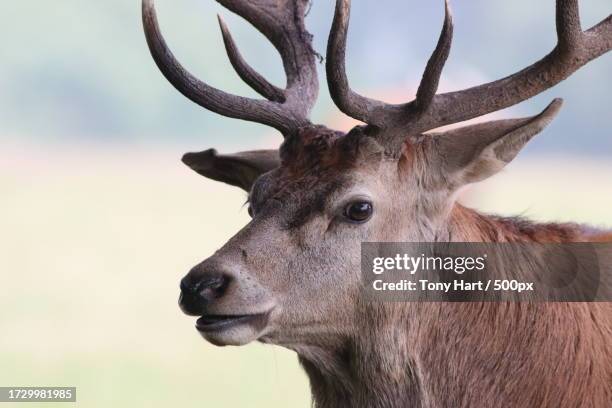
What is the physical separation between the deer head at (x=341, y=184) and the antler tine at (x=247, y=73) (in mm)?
439

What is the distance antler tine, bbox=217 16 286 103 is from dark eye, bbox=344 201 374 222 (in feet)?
4.42

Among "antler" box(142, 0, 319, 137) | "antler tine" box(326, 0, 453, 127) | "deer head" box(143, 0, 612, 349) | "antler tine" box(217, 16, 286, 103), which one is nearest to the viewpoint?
"deer head" box(143, 0, 612, 349)

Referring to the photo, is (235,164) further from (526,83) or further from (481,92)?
(526,83)

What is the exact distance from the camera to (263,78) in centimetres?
693

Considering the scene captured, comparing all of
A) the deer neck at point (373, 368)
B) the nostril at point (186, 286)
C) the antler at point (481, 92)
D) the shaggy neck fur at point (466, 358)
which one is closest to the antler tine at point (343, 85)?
the antler at point (481, 92)

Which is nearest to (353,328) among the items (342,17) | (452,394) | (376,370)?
(376,370)

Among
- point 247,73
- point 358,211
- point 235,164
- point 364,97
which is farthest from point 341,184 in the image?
point 247,73

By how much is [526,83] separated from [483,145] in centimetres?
46

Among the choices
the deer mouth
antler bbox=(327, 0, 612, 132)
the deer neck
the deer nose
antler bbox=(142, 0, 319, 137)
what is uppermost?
antler bbox=(142, 0, 319, 137)

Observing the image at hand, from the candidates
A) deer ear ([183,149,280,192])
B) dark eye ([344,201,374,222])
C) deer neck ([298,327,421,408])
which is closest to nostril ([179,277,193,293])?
deer neck ([298,327,421,408])

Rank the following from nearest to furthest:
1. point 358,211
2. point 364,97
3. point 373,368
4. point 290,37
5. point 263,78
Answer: point 358,211 → point 373,368 → point 364,97 → point 263,78 → point 290,37

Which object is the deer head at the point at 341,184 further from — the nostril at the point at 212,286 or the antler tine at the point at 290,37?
the antler tine at the point at 290,37

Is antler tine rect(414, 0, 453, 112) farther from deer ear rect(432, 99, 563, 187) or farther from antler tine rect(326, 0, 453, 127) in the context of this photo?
deer ear rect(432, 99, 563, 187)

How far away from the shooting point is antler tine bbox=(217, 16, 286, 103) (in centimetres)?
686
